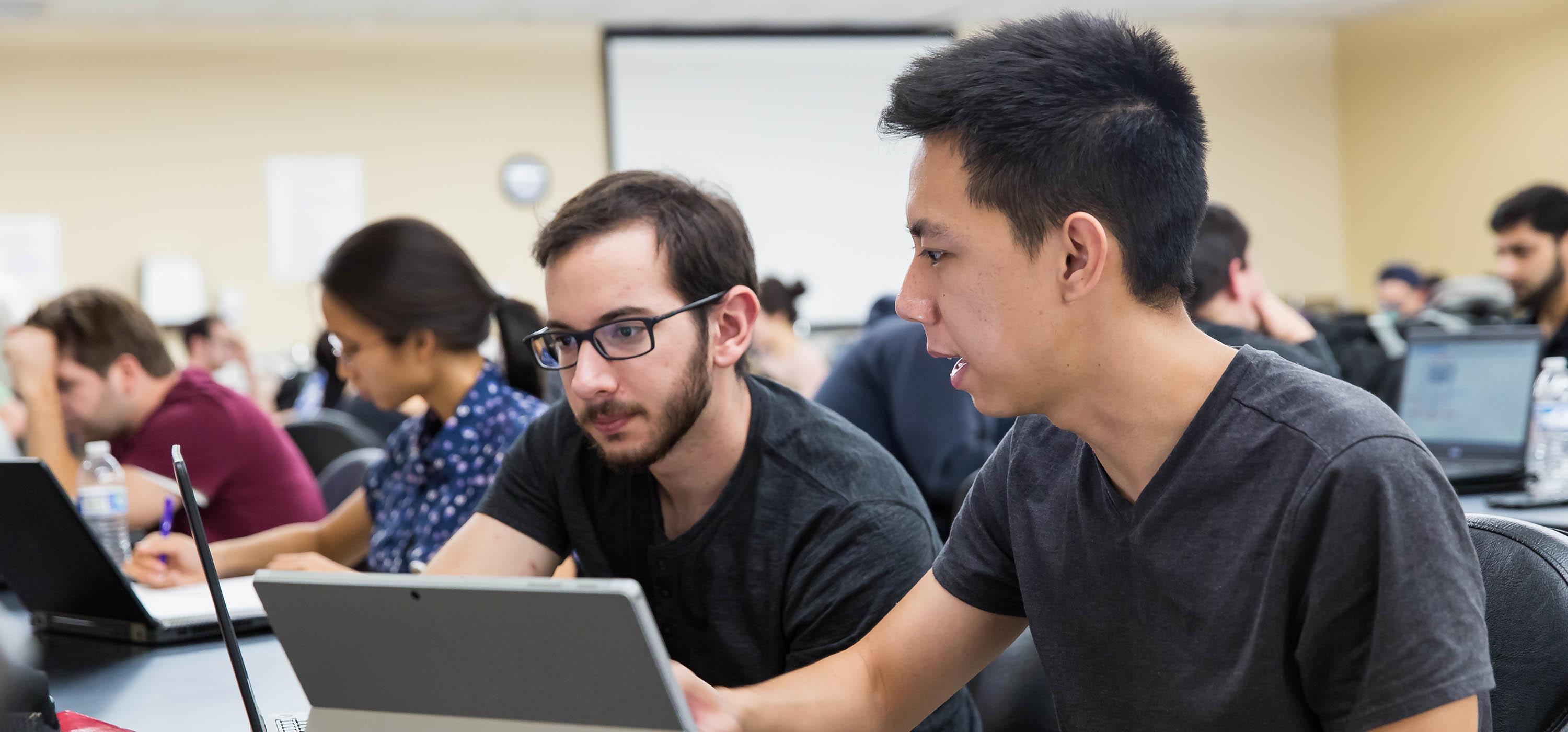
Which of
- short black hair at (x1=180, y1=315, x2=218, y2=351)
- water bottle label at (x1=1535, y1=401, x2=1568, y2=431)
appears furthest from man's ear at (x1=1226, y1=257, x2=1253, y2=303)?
short black hair at (x1=180, y1=315, x2=218, y2=351)

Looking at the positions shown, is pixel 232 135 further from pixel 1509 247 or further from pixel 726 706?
pixel 726 706

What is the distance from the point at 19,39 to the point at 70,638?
6.69 metres

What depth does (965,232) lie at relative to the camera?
95cm

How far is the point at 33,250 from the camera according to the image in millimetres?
7113

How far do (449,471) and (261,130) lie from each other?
6.20 metres

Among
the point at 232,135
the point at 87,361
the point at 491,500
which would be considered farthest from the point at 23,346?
the point at 232,135

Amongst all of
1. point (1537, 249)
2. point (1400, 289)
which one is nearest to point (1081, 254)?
point (1537, 249)

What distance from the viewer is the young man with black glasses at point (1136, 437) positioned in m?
0.81

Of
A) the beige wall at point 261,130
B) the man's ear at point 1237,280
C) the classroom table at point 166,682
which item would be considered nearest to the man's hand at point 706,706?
the classroom table at point 166,682

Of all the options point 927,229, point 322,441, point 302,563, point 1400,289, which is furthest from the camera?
point 1400,289

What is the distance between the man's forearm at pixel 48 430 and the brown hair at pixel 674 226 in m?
1.68

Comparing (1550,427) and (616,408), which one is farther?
(1550,427)

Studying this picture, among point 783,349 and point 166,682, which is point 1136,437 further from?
point 783,349

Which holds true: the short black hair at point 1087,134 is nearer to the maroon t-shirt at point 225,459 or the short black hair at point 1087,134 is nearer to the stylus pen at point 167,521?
the stylus pen at point 167,521
